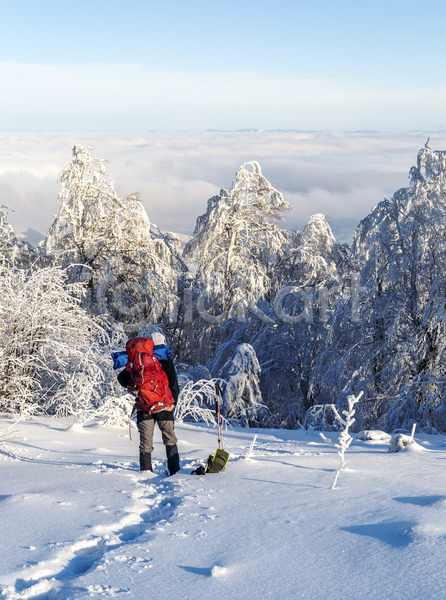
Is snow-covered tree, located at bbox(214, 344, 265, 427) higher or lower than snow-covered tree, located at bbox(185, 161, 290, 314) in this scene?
lower

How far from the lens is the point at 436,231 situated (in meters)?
12.3

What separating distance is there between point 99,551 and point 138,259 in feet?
43.4

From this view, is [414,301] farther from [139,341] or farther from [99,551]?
[99,551]

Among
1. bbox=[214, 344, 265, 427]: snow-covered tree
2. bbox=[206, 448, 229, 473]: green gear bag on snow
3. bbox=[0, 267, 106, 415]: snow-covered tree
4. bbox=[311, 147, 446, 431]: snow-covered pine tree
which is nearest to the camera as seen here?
bbox=[206, 448, 229, 473]: green gear bag on snow

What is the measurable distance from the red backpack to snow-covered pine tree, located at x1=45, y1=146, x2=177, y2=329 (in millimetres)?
9821

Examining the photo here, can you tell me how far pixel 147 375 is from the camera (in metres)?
5.43

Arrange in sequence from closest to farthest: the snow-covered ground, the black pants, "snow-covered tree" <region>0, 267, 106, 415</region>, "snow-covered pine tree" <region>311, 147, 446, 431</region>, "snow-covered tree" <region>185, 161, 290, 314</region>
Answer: the snow-covered ground
the black pants
"snow-covered tree" <region>0, 267, 106, 415</region>
"snow-covered pine tree" <region>311, 147, 446, 431</region>
"snow-covered tree" <region>185, 161, 290, 314</region>

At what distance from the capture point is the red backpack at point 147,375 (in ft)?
17.8

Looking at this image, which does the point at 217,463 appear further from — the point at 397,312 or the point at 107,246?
the point at 107,246

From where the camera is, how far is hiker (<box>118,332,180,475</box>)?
213 inches

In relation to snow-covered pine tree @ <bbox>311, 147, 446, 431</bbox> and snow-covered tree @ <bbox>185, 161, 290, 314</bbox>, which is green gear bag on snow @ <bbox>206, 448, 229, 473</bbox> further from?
snow-covered tree @ <bbox>185, 161, 290, 314</bbox>

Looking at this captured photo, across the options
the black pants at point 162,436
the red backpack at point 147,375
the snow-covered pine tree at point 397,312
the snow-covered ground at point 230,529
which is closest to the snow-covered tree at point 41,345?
the black pants at point 162,436

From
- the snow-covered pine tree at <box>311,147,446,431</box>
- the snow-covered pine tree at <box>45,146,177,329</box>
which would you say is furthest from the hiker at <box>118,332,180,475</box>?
the snow-covered pine tree at <box>45,146,177,329</box>

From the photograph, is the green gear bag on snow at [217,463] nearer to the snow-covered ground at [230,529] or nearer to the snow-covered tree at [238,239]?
the snow-covered ground at [230,529]
